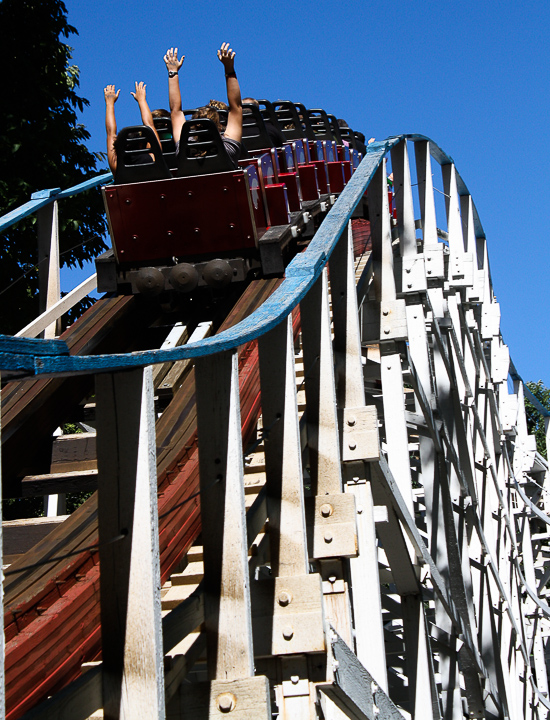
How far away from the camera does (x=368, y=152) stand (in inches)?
229

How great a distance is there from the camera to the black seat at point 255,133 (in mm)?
8266

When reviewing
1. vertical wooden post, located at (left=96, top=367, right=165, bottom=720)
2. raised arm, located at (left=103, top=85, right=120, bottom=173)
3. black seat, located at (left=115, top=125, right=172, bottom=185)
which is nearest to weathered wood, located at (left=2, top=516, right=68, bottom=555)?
vertical wooden post, located at (left=96, top=367, right=165, bottom=720)

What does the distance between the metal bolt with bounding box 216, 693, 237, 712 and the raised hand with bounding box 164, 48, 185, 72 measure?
4854 millimetres

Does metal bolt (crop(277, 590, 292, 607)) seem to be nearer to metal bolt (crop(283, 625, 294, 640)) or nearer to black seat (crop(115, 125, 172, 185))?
metal bolt (crop(283, 625, 294, 640))

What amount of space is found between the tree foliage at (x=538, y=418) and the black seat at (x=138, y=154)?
941 inches

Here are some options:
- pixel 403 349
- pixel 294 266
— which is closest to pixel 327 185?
pixel 403 349

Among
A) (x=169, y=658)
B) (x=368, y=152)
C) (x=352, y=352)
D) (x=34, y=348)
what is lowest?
(x=169, y=658)

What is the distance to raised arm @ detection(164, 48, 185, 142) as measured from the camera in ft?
20.3

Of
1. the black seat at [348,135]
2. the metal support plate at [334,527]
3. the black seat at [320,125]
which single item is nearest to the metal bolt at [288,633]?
the metal support plate at [334,527]

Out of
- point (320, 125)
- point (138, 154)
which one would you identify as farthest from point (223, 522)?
point (320, 125)

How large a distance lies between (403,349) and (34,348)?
510 cm

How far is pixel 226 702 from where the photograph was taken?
216 centimetres

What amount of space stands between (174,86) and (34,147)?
23.9ft

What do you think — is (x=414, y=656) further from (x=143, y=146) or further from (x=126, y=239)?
(x=143, y=146)
